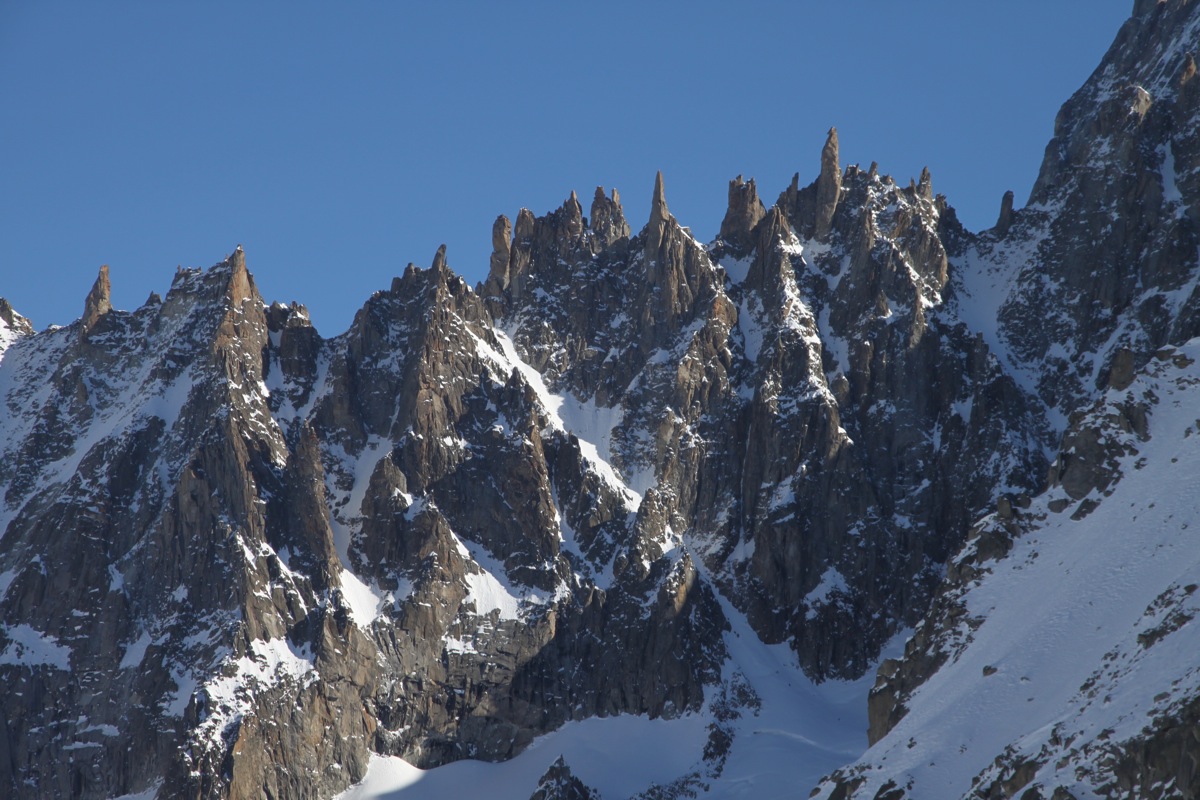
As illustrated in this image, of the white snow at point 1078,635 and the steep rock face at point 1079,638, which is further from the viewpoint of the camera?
the white snow at point 1078,635

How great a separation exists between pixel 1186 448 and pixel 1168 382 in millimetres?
10881

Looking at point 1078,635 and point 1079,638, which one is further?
point 1078,635

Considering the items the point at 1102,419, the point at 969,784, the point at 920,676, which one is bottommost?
the point at 969,784

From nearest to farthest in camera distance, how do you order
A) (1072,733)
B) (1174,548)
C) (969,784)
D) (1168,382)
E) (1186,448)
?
(1072,733) < (969,784) < (1174,548) < (1186,448) < (1168,382)

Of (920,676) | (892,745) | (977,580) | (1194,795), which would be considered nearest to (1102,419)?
(977,580)

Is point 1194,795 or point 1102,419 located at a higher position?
point 1102,419

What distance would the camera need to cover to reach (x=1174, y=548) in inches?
5157

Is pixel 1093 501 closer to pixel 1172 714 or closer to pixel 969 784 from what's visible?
pixel 969 784

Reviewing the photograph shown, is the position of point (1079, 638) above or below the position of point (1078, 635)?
below

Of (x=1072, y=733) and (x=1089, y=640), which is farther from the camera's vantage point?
(x=1089, y=640)

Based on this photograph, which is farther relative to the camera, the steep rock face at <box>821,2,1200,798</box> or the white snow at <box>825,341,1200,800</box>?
the white snow at <box>825,341,1200,800</box>

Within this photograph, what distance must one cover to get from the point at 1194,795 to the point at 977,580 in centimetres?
5619

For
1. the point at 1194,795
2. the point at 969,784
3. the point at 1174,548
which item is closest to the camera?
the point at 1194,795

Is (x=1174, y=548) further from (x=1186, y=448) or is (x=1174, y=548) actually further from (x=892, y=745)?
(x=892, y=745)
